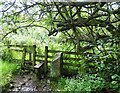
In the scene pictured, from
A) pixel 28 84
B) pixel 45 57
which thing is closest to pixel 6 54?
pixel 45 57

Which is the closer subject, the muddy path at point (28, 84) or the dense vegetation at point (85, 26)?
the dense vegetation at point (85, 26)

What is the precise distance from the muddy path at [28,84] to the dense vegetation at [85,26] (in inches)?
13.4

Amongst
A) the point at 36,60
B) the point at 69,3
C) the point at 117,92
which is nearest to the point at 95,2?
the point at 69,3

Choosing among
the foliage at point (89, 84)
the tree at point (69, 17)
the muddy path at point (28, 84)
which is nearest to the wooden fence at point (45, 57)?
the muddy path at point (28, 84)

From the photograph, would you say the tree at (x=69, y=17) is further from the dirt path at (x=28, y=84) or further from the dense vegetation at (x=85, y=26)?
the dirt path at (x=28, y=84)

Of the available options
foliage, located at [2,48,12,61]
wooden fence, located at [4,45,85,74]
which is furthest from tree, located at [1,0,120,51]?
foliage, located at [2,48,12,61]

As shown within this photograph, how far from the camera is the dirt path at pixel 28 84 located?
3.41 metres

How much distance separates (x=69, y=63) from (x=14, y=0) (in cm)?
164

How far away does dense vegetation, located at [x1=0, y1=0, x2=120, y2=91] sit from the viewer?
238 centimetres

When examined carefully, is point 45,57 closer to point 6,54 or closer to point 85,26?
point 6,54

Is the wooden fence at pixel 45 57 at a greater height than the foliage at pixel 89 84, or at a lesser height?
greater

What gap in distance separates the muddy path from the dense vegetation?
34 centimetres

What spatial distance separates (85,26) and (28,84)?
150cm

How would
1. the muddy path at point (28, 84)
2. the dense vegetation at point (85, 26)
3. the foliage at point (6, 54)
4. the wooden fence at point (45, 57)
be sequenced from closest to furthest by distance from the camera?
the dense vegetation at point (85, 26)
the muddy path at point (28, 84)
the wooden fence at point (45, 57)
the foliage at point (6, 54)
